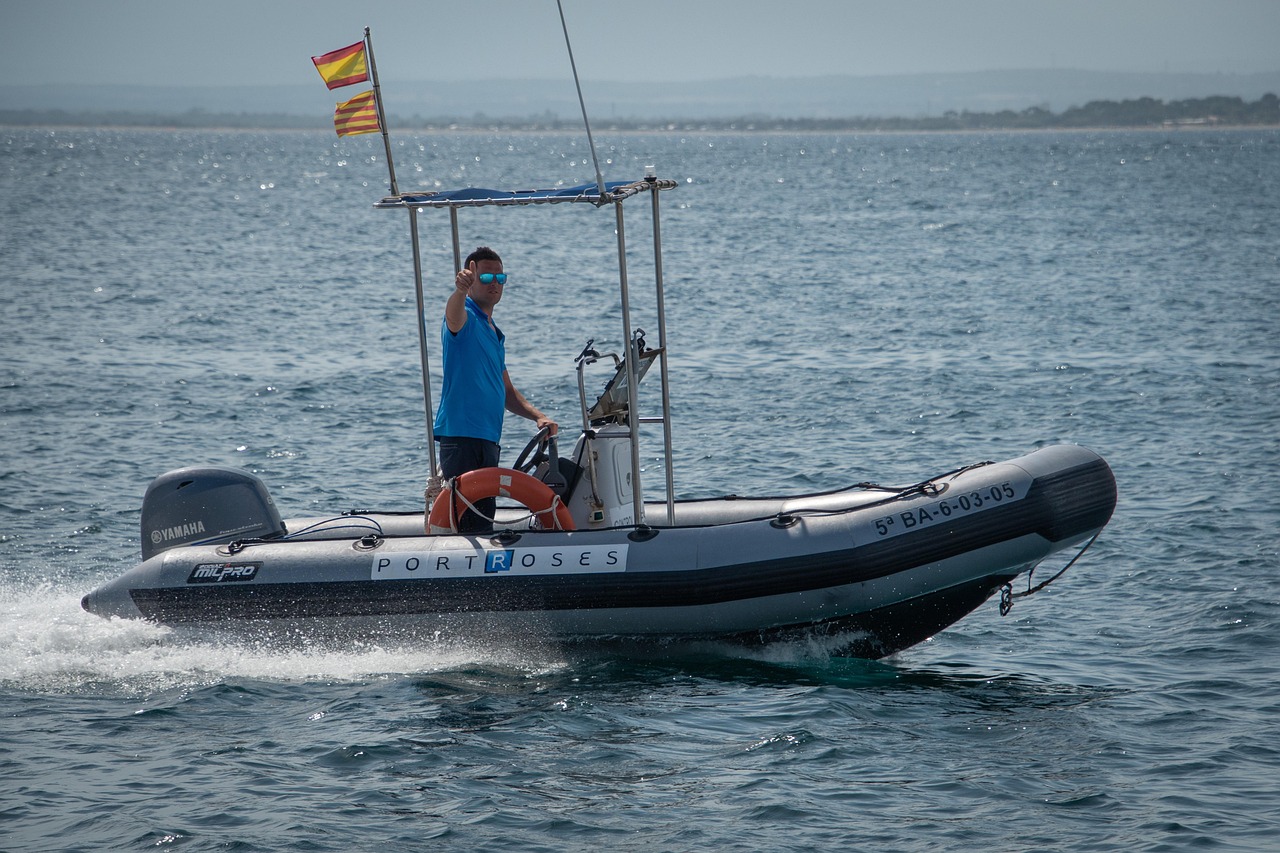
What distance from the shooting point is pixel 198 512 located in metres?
7.45

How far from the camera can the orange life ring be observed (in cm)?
694

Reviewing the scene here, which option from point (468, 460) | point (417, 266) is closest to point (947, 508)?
point (468, 460)

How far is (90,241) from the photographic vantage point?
104 feet

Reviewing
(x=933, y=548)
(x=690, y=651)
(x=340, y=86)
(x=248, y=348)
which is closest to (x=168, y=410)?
(x=248, y=348)

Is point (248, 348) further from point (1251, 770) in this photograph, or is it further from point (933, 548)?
point (1251, 770)

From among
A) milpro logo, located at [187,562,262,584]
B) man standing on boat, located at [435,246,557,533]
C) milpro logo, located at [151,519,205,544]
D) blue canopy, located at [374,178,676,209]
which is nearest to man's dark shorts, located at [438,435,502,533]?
man standing on boat, located at [435,246,557,533]

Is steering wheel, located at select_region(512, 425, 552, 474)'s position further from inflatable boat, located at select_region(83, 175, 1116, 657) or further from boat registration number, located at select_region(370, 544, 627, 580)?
boat registration number, located at select_region(370, 544, 627, 580)

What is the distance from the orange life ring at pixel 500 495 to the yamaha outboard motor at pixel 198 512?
103 centimetres

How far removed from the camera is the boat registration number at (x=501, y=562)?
682 cm

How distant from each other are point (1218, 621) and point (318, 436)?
25.9ft

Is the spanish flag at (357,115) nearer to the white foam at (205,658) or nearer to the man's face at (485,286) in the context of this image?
the man's face at (485,286)

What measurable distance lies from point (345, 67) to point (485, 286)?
1.34 meters

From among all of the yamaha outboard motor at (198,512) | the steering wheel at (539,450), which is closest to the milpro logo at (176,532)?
the yamaha outboard motor at (198,512)

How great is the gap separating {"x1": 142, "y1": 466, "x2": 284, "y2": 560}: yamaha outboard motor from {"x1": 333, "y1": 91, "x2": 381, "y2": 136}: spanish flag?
2.00 metres
